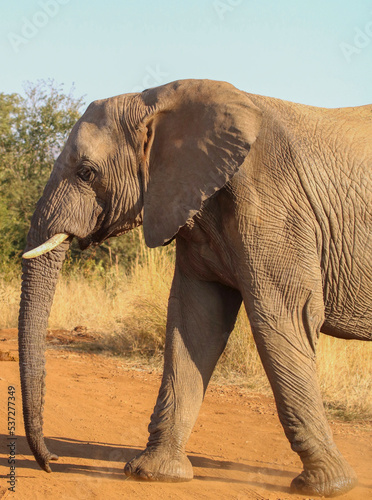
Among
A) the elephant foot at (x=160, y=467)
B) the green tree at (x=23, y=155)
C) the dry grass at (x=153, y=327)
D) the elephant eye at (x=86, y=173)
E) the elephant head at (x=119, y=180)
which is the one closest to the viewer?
the elephant head at (x=119, y=180)

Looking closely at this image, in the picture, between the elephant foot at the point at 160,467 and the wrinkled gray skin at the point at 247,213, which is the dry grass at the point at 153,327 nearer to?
the elephant foot at the point at 160,467

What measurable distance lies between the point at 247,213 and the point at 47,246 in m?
1.28

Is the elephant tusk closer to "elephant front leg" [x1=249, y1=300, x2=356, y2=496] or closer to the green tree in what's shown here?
"elephant front leg" [x1=249, y1=300, x2=356, y2=496]

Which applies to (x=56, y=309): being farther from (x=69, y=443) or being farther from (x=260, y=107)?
(x=260, y=107)

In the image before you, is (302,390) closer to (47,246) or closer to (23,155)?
(47,246)

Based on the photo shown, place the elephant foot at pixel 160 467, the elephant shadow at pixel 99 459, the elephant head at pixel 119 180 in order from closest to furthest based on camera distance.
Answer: the elephant head at pixel 119 180, the elephant foot at pixel 160 467, the elephant shadow at pixel 99 459

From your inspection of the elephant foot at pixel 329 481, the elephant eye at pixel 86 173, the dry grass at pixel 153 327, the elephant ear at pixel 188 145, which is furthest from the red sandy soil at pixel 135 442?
the elephant eye at pixel 86 173

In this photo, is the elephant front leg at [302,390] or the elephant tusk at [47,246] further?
the elephant tusk at [47,246]

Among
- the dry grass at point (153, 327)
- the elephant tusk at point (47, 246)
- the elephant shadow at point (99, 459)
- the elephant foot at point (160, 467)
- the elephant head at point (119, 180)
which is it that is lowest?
the elephant shadow at point (99, 459)

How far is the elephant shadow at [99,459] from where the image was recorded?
500cm

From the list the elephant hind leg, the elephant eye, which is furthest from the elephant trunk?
the elephant hind leg

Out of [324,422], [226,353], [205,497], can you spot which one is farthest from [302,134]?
[226,353]

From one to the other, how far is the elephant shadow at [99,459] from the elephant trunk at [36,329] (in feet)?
1.99

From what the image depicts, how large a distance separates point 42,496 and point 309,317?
2.02 meters
